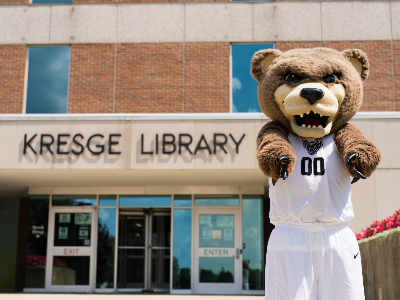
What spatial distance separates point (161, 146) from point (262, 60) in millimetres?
6893

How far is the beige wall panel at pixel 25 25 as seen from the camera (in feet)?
42.1

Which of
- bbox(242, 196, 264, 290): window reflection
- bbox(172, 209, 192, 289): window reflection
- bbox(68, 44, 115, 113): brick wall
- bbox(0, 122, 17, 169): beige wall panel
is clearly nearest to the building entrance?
bbox(172, 209, 192, 289): window reflection

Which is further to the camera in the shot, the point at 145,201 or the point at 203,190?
the point at 145,201

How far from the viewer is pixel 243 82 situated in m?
12.6

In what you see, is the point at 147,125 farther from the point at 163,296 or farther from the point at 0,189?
the point at 0,189

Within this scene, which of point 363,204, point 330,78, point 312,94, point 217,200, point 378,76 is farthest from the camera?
point 217,200

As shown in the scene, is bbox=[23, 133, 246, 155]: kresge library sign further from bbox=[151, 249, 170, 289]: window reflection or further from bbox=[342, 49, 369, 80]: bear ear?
bbox=[342, 49, 369, 80]: bear ear

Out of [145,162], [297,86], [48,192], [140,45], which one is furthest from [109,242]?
[297,86]

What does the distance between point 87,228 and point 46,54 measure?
15.6ft

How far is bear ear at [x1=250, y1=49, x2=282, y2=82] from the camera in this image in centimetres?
430

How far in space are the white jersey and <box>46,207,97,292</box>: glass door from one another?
10.00 metres

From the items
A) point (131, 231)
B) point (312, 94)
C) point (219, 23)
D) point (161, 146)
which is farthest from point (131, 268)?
point (312, 94)

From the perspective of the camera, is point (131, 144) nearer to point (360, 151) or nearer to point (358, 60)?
point (358, 60)

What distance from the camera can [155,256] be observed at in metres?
13.1
